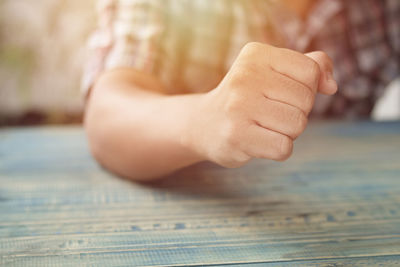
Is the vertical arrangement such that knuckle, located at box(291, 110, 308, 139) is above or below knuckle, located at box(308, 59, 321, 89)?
below

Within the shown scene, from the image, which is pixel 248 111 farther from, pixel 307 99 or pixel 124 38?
pixel 124 38

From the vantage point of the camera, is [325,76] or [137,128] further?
[137,128]

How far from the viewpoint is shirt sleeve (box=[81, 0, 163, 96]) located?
2.33 ft

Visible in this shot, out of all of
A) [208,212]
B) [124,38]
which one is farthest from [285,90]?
[124,38]

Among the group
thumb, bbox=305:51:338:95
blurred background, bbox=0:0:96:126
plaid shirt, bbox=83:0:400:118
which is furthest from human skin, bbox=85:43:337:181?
blurred background, bbox=0:0:96:126

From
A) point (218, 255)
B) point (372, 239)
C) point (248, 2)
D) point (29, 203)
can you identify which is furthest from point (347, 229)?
point (248, 2)

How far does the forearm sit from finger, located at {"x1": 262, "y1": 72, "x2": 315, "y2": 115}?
87 mm

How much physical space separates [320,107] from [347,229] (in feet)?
2.13

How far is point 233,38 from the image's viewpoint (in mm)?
872

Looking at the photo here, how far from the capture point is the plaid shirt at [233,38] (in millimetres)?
755

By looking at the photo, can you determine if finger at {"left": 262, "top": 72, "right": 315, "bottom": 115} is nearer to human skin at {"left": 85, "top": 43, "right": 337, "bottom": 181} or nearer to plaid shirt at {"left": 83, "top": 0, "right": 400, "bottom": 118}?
human skin at {"left": 85, "top": 43, "right": 337, "bottom": 181}

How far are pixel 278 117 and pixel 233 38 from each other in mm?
528

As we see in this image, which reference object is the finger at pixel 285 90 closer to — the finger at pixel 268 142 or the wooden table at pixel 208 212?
the finger at pixel 268 142

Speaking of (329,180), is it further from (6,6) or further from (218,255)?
(6,6)
